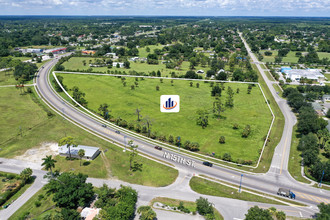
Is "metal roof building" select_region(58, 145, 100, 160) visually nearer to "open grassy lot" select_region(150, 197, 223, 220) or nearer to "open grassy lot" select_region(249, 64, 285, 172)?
"open grassy lot" select_region(150, 197, 223, 220)

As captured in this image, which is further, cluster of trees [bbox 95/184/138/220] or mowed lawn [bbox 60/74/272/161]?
mowed lawn [bbox 60/74/272/161]

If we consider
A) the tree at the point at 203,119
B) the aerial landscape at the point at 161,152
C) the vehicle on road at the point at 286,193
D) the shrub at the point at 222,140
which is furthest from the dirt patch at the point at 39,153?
the vehicle on road at the point at 286,193

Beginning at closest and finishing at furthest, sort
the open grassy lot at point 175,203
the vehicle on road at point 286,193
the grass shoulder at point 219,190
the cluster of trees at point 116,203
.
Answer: the cluster of trees at point 116,203 → the open grassy lot at point 175,203 → the grass shoulder at point 219,190 → the vehicle on road at point 286,193

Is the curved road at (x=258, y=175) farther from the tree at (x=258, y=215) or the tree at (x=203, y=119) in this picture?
the tree at (x=203, y=119)

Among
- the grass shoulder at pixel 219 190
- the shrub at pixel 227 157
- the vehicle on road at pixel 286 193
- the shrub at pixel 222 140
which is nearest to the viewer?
the grass shoulder at pixel 219 190

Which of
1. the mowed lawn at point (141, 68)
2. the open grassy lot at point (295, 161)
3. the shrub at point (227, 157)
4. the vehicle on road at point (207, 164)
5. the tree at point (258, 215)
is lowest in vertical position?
the open grassy lot at point (295, 161)

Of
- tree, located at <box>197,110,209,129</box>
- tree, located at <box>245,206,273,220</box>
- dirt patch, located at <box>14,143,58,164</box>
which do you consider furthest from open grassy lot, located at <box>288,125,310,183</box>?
dirt patch, located at <box>14,143,58,164</box>
